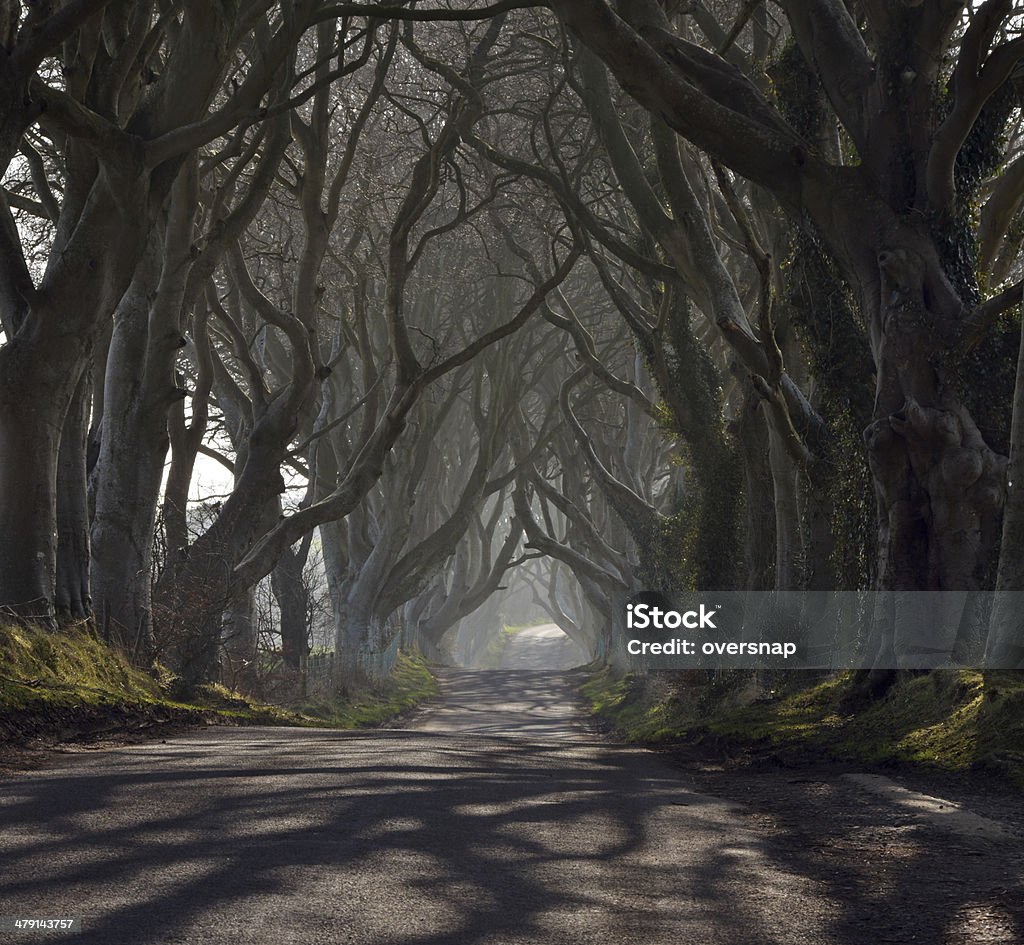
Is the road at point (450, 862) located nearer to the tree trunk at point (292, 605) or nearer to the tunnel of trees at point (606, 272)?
the tunnel of trees at point (606, 272)

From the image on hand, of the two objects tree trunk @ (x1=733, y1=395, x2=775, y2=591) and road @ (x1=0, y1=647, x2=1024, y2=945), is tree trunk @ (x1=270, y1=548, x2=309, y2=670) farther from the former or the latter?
road @ (x1=0, y1=647, x2=1024, y2=945)

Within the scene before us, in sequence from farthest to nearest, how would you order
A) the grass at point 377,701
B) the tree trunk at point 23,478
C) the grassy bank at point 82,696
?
the grass at point 377,701 → the tree trunk at point 23,478 → the grassy bank at point 82,696

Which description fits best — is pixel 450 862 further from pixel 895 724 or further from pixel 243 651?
pixel 243 651

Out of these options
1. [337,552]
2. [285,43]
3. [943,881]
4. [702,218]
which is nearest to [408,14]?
[285,43]

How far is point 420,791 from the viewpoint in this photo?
19.2ft

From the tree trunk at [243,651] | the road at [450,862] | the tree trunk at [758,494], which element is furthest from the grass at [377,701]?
the road at [450,862]

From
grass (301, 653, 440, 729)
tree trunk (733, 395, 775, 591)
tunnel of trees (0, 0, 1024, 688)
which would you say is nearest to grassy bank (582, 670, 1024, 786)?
tunnel of trees (0, 0, 1024, 688)

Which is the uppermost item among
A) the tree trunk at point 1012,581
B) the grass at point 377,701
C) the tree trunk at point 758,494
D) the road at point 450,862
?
the tree trunk at point 758,494

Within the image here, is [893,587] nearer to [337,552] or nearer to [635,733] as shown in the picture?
[635,733]

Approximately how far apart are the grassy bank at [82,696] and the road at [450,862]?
87 centimetres

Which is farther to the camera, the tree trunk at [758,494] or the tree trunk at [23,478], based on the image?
the tree trunk at [758,494]

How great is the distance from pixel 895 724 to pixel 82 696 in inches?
219

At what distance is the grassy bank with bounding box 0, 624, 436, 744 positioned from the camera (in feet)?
24.4

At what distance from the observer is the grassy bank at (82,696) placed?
7.43 metres
